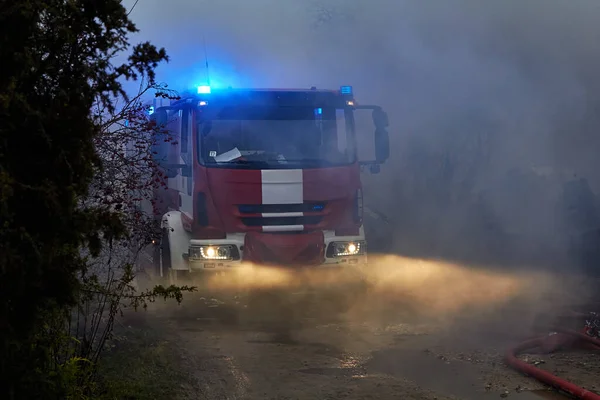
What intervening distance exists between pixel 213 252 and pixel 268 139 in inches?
55.8

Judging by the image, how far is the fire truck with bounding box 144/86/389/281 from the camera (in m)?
7.61

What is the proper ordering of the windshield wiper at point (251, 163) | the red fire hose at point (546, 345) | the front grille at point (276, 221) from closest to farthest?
the red fire hose at point (546, 345) → the windshield wiper at point (251, 163) → the front grille at point (276, 221)

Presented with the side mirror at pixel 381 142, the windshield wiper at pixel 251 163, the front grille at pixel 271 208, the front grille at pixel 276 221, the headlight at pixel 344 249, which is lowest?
the headlight at pixel 344 249

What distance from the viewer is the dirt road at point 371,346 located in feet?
16.1

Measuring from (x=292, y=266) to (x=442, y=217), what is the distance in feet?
23.1

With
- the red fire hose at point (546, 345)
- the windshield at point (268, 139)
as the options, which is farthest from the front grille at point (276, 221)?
the red fire hose at point (546, 345)

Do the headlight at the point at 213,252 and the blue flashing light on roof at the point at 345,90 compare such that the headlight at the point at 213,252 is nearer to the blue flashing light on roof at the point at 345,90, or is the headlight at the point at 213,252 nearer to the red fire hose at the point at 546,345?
the blue flashing light on roof at the point at 345,90

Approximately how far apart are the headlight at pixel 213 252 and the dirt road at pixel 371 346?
65cm

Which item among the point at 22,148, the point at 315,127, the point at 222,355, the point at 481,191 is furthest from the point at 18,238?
the point at 481,191

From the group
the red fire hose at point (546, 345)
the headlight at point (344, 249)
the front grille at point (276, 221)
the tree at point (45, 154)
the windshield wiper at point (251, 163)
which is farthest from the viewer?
the headlight at point (344, 249)

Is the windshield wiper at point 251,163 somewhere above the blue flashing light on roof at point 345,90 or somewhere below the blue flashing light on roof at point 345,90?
below

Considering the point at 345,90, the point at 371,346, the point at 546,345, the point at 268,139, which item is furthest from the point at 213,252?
the point at 546,345

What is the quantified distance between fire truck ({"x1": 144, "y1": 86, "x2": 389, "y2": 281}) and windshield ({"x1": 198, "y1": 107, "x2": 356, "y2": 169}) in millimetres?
11

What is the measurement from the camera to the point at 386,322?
6.98 metres
